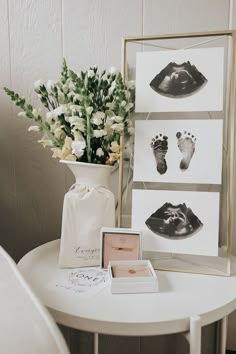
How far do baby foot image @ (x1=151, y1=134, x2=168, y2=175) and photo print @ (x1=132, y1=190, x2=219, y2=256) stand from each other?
0.06m

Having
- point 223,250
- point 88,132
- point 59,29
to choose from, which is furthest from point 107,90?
point 223,250

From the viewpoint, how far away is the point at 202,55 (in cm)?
75

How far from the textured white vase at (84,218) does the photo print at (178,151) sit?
0.34ft

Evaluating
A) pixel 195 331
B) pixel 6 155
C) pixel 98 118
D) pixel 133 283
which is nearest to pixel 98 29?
pixel 98 118

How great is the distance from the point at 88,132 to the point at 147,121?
158 mm

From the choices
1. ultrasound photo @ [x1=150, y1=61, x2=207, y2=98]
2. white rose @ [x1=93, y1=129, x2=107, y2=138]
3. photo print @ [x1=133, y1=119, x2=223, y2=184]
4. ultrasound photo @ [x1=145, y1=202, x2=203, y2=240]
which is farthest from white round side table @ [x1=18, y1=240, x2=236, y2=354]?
ultrasound photo @ [x1=150, y1=61, x2=207, y2=98]

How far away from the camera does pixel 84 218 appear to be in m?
0.77

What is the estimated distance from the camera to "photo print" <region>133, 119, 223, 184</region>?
2.47 ft

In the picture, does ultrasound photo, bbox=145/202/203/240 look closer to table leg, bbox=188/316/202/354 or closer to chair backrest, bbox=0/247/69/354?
table leg, bbox=188/316/202/354

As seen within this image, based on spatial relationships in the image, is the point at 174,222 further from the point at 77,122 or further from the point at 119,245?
the point at 77,122

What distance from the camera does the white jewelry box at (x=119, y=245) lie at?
29.6 inches

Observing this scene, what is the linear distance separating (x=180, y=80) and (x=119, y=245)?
1.42 ft

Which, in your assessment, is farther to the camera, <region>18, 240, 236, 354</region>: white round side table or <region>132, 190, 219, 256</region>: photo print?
<region>132, 190, 219, 256</region>: photo print

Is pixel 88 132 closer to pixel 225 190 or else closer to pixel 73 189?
pixel 73 189
